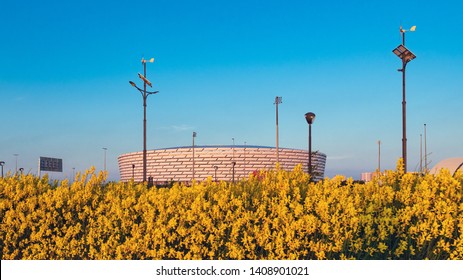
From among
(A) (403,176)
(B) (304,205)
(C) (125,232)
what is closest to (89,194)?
(C) (125,232)

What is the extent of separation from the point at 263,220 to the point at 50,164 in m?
63.6

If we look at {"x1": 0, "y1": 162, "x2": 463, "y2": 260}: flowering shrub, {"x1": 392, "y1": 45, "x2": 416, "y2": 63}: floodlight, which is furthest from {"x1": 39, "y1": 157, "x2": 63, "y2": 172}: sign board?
{"x1": 0, "y1": 162, "x2": 463, "y2": 260}: flowering shrub

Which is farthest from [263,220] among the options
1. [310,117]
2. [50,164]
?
[50,164]

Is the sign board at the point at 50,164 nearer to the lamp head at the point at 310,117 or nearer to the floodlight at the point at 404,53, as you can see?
the lamp head at the point at 310,117

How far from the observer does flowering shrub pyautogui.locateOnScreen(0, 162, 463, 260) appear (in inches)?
220

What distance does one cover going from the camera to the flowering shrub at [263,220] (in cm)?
559

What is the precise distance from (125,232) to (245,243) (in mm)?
1623

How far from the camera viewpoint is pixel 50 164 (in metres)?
64.3

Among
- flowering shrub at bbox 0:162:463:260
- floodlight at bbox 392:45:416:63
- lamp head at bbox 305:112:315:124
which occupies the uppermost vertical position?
floodlight at bbox 392:45:416:63

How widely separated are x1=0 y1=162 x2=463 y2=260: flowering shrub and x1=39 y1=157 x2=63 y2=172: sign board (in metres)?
60.2

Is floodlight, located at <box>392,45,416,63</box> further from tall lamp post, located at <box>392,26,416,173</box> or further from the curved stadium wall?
the curved stadium wall

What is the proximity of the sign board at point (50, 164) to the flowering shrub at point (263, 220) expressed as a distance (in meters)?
60.2

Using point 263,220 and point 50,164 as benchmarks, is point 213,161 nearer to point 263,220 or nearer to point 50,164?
point 50,164

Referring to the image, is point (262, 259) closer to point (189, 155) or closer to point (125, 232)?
point (125, 232)
